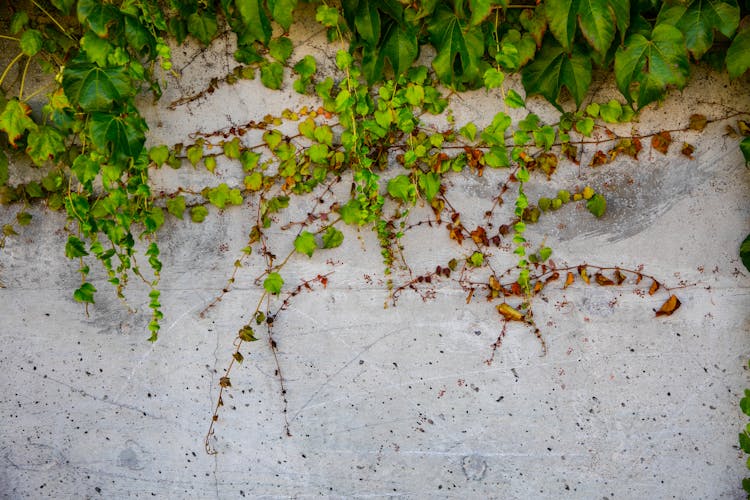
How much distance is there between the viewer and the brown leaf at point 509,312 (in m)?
2.34

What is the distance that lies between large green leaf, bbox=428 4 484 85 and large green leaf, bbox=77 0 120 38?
3.41 ft

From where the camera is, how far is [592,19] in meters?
1.92

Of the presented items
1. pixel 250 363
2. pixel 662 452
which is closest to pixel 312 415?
pixel 250 363

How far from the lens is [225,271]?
2.38m

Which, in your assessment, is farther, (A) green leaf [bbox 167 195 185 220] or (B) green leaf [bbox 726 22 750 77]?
(A) green leaf [bbox 167 195 185 220]

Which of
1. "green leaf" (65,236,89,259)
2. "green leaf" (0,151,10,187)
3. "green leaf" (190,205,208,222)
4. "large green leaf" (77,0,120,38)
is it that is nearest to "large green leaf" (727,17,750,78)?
"green leaf" (190,205,208,222)

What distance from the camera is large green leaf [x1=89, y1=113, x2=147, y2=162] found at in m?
2.01

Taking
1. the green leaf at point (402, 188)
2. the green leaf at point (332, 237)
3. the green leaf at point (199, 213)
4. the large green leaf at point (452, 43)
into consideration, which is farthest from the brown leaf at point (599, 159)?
the green leaf at point (199, 213)

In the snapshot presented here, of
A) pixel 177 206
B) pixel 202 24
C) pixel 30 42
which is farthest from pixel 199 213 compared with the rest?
pixel 30 42

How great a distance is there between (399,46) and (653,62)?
826mm

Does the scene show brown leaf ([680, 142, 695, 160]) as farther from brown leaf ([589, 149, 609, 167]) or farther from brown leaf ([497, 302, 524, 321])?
brown leaf ([497, 302, 524, 321])

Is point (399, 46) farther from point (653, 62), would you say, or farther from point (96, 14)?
point (96, 14)

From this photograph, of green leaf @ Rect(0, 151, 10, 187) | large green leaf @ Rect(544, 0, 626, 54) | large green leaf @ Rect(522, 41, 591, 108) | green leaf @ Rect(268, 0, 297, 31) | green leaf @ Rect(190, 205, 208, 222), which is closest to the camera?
large green leaf @ Rect(544, 0, 626, 54)

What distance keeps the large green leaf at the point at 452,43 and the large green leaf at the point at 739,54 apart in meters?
0.81
